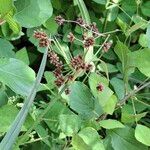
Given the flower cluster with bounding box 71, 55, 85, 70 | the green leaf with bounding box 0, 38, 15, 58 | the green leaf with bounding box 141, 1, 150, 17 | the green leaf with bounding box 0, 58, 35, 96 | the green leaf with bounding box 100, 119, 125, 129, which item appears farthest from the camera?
the green leaf with bounding box 141, 1, 150, 17

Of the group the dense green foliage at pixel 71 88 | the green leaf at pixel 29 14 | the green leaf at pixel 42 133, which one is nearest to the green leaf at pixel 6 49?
the dense green foliage at pixel 71 88

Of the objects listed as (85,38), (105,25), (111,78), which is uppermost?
(85,38)

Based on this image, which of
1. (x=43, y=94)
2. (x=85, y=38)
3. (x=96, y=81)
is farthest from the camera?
(x=43, y=94)

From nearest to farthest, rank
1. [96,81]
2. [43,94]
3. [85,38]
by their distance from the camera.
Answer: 1. [85,38]
2. [96,81]
3. [43,94]

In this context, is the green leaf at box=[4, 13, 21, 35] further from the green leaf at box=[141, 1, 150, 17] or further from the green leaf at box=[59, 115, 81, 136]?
the green leaf at box=[141, 1, 150, 17]

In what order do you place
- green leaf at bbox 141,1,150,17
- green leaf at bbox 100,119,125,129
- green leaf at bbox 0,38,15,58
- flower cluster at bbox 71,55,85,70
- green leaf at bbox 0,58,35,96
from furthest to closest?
green leaf at bbox 141,1,150,17, green leaf at bbox 0,38,15,58, green leaf at bbox 100,119,125,129, green leaf at bbox 0,58,35,96, flower cluster at bbox 71,55,85,70

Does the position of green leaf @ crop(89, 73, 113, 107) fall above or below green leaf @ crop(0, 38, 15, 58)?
below

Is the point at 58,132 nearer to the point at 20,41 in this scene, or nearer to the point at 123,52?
the point at 123,52

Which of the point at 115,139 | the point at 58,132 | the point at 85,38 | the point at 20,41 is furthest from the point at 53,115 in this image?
the point at 20,41

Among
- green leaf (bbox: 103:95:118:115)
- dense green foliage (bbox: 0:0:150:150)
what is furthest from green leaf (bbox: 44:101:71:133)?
green leaf (bbox: 103:95:118:115)
